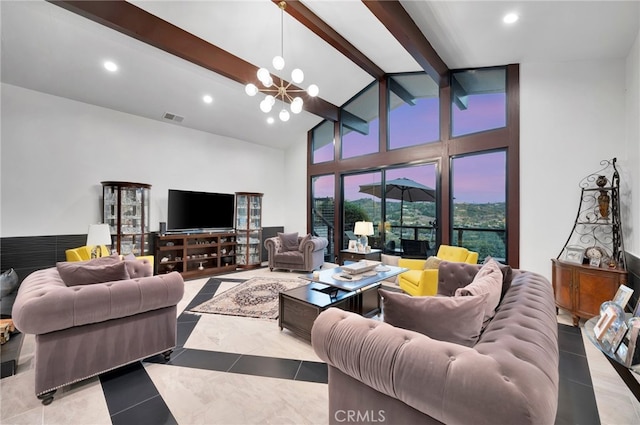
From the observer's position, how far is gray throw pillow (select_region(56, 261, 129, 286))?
215 cm

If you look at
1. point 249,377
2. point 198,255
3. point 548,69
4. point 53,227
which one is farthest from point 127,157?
point 548,69

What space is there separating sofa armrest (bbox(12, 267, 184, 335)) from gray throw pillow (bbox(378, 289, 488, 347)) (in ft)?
6.53

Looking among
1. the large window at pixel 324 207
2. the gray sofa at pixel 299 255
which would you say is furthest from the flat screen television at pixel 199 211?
the large window at pixel 324 207

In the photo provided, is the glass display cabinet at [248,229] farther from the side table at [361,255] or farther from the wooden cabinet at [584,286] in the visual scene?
the wooden cabinet at [584,286]

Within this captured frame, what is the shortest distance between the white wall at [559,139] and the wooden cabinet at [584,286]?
59cm

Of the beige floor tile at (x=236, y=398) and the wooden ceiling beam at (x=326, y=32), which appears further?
the wooden ceiling beam at (x=326, y=32)

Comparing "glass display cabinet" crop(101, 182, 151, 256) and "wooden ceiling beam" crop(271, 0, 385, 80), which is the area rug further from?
"wooden ceiling beam" crop(271, 0, 385, 80)

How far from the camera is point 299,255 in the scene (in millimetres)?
5887

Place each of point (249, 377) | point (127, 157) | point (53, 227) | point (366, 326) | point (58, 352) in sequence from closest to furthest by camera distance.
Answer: point (366, 326), point (58, 352), point (249, 377), point (53, 227), point (127, 157)

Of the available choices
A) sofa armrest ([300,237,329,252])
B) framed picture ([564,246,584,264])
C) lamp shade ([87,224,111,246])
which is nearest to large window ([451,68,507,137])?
framed picture ([564,246,584,264])

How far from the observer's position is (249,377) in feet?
7.24

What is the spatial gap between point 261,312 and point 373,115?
4.70 metres

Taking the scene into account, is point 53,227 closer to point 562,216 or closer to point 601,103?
point 562,216

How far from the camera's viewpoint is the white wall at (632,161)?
2.86 meters
